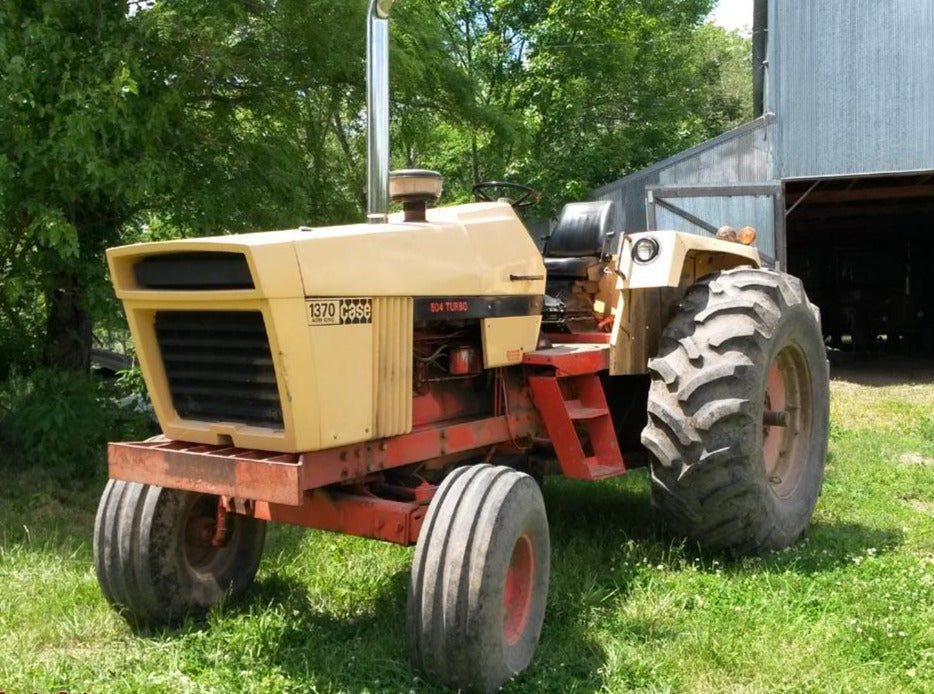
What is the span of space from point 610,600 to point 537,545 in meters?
0.79

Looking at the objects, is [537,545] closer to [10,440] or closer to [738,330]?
[738,330]

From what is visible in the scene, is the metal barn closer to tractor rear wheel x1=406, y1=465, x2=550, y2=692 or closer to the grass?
the grass

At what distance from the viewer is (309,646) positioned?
12.6 ft

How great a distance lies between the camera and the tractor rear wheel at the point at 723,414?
454 cm

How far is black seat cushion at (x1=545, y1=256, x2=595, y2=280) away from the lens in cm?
575

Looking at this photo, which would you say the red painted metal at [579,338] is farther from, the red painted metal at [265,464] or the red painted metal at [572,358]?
the red painted metal at [265,464]

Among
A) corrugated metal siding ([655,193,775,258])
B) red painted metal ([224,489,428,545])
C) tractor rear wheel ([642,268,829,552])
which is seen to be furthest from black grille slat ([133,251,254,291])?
corrugated metal siding ([655,193,775,258])

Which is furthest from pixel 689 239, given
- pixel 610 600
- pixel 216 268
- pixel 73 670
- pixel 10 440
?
pixel 10 440

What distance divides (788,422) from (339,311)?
3209mm

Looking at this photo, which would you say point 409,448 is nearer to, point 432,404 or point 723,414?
point 432,404

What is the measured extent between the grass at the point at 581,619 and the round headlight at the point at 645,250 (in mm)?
1478

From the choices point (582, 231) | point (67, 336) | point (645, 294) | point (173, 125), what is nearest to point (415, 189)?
point (645, 294)

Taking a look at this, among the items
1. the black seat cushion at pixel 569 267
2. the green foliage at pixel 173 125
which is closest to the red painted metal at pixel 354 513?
the black seat cushion at pixel 569 267

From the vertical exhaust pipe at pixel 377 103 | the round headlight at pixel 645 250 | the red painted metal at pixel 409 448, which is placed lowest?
the red painted metal at pixel 409 448
